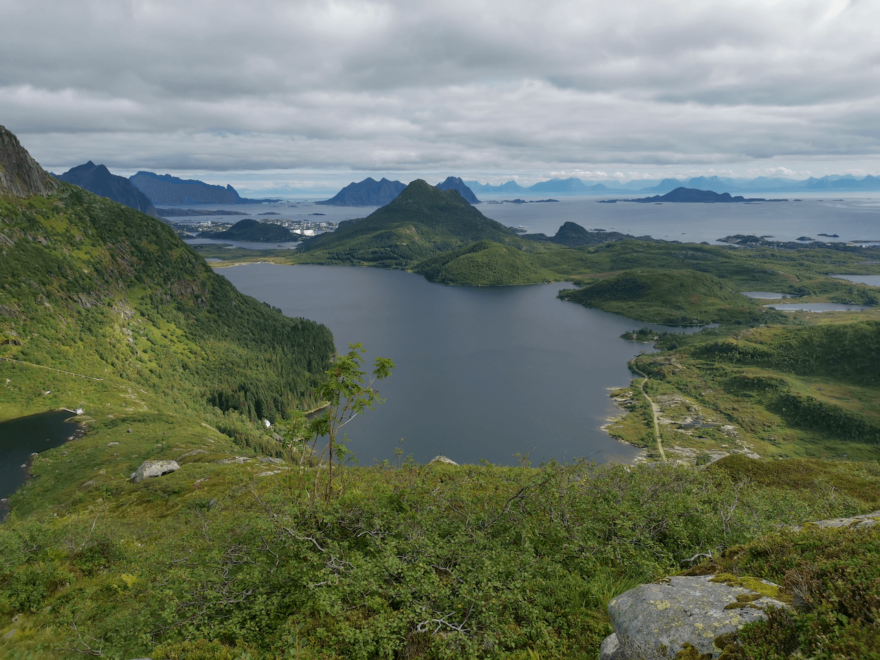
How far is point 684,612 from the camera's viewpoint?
9.23m

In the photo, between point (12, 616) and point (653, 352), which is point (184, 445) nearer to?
point (12, 616)

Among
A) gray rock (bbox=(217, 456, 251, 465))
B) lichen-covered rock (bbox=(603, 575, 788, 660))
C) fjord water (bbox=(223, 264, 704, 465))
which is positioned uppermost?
lichen-covered rock (bbox=(603, 575, 788, 660))

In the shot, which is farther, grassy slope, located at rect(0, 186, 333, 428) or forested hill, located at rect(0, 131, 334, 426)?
forested hill, located at rect(0, 131, 334, 426)

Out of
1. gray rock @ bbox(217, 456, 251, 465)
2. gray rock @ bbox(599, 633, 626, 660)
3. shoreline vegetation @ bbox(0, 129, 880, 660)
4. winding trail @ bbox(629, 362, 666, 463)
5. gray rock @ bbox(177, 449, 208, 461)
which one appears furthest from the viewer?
winding trail @ bbox(629, 362, 666, 463)

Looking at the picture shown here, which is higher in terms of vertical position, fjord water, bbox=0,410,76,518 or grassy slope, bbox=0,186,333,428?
grassy slope, bbox=0,186,333,428

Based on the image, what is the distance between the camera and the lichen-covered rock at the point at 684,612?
855cm

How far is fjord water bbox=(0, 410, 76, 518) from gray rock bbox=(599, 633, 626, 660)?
8781 cm

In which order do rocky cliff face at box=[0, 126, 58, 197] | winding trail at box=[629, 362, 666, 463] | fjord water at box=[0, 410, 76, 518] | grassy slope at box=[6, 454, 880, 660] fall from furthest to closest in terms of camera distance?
rocky cliff face at box=[0, 126, 58, 197]
winding trail at box=[629, 362, 666, 463]
fjord water at box=[0, 410, 76, 518]
grassy slope at box=[6, 454, 880, 660]

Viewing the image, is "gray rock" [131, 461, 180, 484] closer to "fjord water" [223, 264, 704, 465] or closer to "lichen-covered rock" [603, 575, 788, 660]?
"fjord water" [223, 264, 704, 465]

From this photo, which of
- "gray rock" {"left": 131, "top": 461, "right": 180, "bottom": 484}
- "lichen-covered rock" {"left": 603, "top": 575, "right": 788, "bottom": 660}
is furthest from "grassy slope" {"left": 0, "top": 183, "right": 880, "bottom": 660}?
"gray rock" {"left": 131, "top": 461, "right": 180, "bottom": 484}

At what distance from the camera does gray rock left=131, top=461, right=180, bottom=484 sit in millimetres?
53531

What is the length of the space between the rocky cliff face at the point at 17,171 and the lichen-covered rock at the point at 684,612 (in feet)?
639

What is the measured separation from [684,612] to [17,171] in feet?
679

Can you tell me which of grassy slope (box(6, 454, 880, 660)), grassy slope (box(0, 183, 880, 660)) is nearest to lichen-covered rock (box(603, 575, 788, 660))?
grassy slope (box(0, 183, 880, 660))
